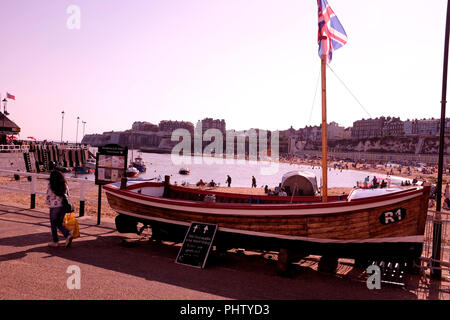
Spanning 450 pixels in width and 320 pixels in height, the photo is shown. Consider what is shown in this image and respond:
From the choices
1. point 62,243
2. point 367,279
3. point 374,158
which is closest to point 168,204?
point 62,243

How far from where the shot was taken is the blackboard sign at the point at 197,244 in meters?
6.97

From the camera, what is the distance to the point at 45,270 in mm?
6059

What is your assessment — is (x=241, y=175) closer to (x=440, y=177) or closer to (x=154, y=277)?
(x=440, y=177)

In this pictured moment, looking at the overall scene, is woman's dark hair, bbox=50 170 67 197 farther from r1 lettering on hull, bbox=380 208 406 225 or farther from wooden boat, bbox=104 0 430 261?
r1 lettering on hull, bbox=380 208 406 225

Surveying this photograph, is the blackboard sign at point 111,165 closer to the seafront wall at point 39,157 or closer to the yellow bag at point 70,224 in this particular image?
the yellow bag at point 70,224

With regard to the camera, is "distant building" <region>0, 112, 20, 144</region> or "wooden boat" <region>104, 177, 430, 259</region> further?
"distant building" <region>0, 112, 20, 144</region>

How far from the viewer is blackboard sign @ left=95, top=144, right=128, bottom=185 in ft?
33.3

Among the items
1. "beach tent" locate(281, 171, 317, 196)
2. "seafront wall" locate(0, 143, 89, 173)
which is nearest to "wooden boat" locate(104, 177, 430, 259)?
"beach tent" locate(281, 171, 317, 196)

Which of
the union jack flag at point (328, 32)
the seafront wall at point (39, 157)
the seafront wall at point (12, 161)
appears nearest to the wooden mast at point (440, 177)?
the union jack flag at point (328, 32)

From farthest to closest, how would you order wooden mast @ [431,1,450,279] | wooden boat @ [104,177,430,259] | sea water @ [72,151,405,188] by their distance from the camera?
sea water @ [72,151,405,188] < wooden mast @ [431,1,450,279] < wooden boat @ [104,177,430,259]

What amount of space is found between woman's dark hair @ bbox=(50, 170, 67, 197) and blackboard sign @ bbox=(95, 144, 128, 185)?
277 cm

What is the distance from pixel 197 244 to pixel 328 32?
5720 mm

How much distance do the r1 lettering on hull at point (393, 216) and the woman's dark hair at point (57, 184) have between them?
21.9ft
